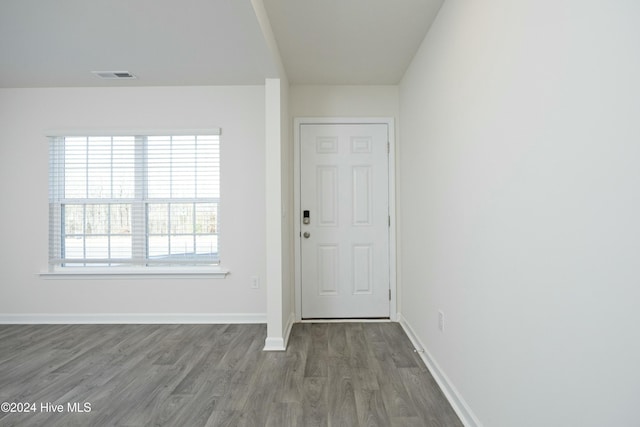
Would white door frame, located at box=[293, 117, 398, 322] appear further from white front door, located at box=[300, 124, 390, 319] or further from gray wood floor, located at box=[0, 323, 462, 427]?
gray wood floor, located at box=[0, 323, 462, 427]

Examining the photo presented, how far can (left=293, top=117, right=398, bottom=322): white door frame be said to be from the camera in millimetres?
3377

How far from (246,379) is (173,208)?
1.96m

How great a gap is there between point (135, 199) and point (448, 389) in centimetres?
328

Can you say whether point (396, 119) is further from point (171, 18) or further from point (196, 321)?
point (196, 321)

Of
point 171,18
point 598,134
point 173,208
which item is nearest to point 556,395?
point 598,134

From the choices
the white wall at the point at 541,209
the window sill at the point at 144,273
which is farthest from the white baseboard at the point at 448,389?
the window sill at the point at 144,273

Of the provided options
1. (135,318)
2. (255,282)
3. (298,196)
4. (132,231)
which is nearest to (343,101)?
(298,196)

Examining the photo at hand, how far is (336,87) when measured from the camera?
342cm

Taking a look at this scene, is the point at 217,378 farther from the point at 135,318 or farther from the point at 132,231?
the point at 132,231

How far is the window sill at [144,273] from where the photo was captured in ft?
10.9

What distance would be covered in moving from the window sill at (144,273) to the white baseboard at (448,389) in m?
1.98

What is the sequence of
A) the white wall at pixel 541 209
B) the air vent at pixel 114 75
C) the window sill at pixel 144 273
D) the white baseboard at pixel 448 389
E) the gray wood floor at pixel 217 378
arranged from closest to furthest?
the white wall at pixel 541 209 → the white baseboard at pixel 448 389 → the gray wood floor at pixel 217 378 → the air vent at pixel 114 75 → the window sill at pixel 144 273

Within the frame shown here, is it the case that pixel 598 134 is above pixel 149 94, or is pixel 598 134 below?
Result: below

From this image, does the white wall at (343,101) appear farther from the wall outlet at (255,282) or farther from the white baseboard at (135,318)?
the white baseboard at (135,318)
